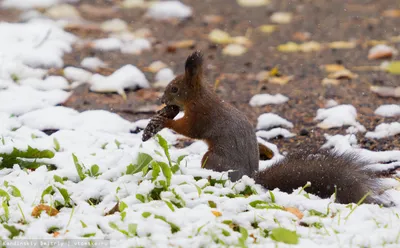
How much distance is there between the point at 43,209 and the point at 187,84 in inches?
45.3

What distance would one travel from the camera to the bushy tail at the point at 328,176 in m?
3.28

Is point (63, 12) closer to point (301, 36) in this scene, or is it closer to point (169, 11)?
point (169, 11)

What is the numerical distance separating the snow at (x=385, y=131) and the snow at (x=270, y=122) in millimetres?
492

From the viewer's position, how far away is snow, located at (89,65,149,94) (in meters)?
5.20

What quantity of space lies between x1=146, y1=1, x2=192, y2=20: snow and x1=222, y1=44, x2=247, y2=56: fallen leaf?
896mm

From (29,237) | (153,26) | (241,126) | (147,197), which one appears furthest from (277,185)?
(153,26)

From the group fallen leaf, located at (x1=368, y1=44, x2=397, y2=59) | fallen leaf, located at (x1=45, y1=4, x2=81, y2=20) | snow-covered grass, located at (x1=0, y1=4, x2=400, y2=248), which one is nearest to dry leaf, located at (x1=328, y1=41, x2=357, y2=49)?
fallen leaf, located at (x1=368, y1=44, x2=397, y2=59)

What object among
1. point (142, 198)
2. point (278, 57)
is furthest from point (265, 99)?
point (142, 198)

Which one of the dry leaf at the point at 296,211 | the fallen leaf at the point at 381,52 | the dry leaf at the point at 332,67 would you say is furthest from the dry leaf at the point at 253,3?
the dry leaf at the point at 296,211

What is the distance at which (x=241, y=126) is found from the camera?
364 cm

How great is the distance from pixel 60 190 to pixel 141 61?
2.83 m

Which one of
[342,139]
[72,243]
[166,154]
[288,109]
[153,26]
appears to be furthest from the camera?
[153,26]

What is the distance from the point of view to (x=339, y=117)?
4.64 metres

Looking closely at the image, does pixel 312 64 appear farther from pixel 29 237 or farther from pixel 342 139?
pixel 29 237
